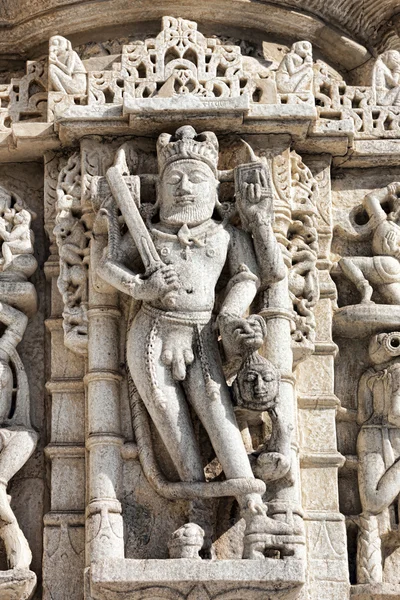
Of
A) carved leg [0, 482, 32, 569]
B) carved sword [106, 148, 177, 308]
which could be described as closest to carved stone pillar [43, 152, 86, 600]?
carved leg [0, 482, 32, 569]

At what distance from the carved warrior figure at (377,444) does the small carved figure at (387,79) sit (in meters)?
1.84

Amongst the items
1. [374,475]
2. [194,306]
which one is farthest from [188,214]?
[374,475]

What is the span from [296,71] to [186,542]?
356 cm

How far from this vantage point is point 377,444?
30.5ft

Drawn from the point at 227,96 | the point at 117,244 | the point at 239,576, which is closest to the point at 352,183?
the point at 227,96

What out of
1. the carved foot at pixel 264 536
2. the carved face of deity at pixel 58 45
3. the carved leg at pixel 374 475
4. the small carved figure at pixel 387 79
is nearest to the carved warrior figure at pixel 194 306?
the carved foot at pixel 264 536

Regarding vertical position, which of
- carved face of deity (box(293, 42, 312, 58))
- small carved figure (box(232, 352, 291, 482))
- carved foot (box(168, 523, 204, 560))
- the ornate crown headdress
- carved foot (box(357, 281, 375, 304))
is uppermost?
carved face of deity (box(293, 42, 312, 58))

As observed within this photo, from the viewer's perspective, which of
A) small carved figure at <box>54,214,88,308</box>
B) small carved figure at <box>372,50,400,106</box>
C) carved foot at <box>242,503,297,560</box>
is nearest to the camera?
carved foot at <box>242,503,297,560</box>

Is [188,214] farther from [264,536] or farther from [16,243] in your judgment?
[264,536]

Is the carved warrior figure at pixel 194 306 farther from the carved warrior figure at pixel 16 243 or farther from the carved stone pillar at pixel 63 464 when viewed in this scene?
the carved warrior figure at pixel 16 243

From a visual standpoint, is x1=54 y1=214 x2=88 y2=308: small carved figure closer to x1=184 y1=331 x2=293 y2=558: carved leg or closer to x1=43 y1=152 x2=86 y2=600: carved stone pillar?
x1=43 y1=152 x2=86 y2=600: carved stone pillar

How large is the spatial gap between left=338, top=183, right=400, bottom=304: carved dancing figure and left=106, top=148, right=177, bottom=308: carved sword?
1.53m

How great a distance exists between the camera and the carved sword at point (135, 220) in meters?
8.88

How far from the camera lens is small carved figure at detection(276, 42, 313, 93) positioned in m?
9.83
